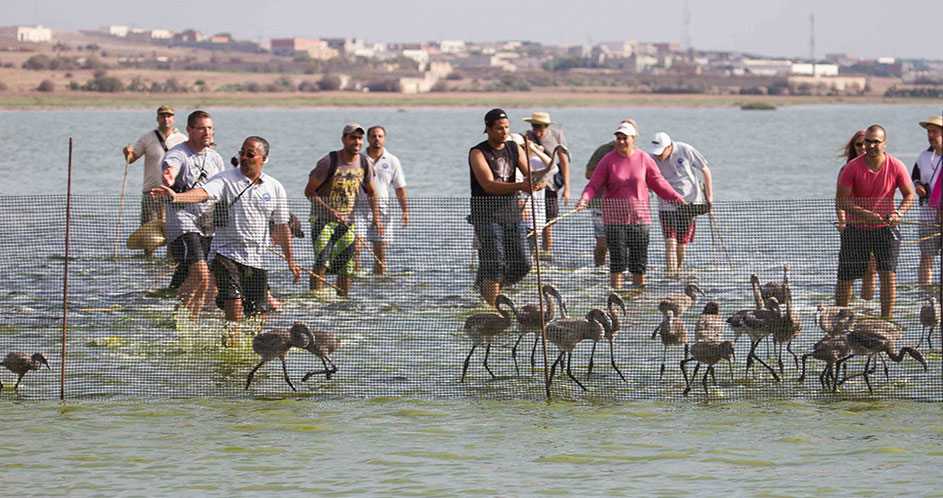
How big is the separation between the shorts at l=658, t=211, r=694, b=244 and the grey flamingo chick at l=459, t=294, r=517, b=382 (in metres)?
3.32

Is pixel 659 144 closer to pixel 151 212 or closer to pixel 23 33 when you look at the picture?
pixel 151 212

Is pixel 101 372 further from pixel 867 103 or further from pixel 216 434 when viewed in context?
pixel 867 103

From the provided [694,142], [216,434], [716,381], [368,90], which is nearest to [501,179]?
[716,381]

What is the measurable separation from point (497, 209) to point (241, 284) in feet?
6.61

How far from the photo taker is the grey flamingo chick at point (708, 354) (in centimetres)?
905

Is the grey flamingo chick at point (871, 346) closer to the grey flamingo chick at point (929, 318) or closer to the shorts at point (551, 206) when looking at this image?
the grey flamingo chick at point (929, 318)

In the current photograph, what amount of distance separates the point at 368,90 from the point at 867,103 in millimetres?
50610

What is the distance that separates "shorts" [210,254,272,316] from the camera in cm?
981

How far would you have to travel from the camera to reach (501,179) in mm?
10602

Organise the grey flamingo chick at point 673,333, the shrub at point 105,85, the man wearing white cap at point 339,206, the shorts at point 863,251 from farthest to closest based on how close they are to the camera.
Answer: the shrub at point 105,85 → the man wearing white cap at point 339,206 → the shorts at point 863,251 → the grey flamingo chick at point 673,333

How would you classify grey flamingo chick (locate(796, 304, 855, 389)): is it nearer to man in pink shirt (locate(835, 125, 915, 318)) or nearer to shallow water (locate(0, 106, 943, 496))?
shallow water (locate(0, 106, 943, 496))

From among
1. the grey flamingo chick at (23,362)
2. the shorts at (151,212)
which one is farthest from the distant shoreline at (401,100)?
the grey flamingo chick at (23,362)

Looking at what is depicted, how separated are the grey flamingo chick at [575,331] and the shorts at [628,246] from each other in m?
1.69

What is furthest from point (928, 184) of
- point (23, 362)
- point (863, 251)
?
point (23, 362)
